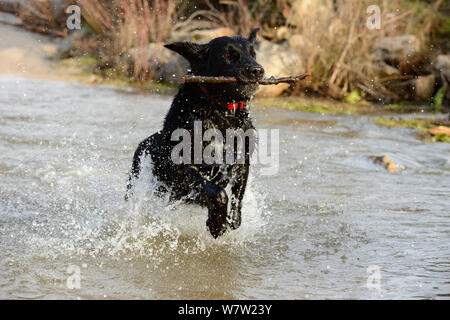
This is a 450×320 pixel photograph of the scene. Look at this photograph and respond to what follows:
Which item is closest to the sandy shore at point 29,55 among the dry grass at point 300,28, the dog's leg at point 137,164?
the dry grass at point 300,28

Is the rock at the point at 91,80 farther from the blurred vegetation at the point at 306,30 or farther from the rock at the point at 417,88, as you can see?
the rock at the point at 417,88

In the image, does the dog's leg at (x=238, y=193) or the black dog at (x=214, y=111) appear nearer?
the black dog at (x=214, y=111)

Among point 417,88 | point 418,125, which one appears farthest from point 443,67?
point 418,125

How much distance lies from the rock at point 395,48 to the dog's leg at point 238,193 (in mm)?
7679

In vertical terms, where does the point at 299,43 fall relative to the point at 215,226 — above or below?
above

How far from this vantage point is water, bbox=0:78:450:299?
3.32m

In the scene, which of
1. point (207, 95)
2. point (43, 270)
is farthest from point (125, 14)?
point (43, 270)

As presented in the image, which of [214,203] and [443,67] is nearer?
[214,203]

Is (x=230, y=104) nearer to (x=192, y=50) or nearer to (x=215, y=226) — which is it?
(x=192, y=50)

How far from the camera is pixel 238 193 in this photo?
4.39 m

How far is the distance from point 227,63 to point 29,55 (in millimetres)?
9823

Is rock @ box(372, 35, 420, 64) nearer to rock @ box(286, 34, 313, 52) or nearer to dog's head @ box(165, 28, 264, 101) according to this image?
rock @ box(286, 34, 313, 52)

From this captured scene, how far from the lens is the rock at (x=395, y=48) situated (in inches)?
441
